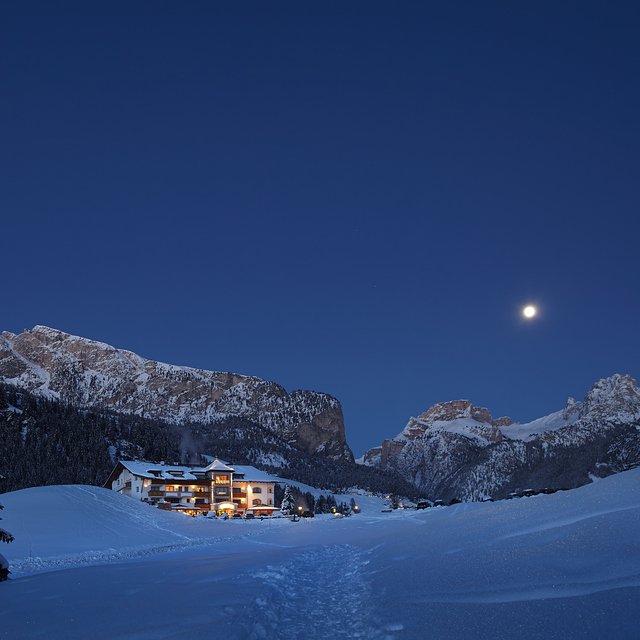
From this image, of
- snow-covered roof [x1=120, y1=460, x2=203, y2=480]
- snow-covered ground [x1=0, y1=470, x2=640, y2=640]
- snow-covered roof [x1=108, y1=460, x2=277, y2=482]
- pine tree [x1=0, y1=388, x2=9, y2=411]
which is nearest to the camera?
snow-covered ground [x1=0, y1=470, x2=640, y2=640]

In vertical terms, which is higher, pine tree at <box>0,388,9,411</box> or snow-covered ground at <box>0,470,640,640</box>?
pine tree at <box>0,388,9,411</box>

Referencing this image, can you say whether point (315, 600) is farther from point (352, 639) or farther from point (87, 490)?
point (87, 490)

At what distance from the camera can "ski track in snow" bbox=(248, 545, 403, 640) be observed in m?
9.21

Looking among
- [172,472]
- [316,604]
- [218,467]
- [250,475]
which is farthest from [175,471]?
[316,604]

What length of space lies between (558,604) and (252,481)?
103593 millimetres

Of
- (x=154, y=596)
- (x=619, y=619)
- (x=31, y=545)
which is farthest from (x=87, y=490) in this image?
(x=619, y=619)

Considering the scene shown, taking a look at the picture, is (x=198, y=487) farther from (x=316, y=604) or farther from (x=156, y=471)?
(x=316, y=604)

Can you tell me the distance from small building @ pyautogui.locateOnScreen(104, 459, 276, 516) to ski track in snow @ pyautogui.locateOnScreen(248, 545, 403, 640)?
72348 mm

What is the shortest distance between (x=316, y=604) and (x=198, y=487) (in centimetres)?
9370

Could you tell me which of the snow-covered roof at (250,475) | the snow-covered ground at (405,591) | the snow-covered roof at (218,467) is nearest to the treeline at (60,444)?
the snow-covered roof at (218,467)

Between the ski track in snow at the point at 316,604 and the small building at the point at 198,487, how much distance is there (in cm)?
7235

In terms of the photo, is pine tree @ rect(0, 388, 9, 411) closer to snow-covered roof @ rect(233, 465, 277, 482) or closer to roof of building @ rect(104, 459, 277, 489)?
roof of building @ rect(104, 459, 277, 489)

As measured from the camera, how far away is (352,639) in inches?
344

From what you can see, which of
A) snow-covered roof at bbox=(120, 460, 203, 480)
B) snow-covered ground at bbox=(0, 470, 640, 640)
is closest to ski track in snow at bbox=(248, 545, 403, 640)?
snow-covered ground at bbox=(0, 470, 640, 640)
